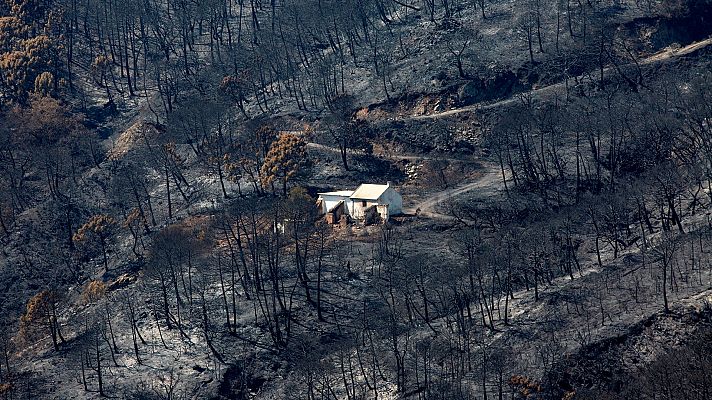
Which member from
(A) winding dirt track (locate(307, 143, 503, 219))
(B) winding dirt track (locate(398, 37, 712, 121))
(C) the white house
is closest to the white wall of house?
(C) the white house

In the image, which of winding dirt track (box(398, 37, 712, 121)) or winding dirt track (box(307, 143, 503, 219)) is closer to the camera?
winding dirt track (box(307, 143, 503, 219))

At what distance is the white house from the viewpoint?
133125 mm

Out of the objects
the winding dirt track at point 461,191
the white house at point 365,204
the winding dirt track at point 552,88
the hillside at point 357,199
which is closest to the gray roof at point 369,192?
the white house at point 365,204

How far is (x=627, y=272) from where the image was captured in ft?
365

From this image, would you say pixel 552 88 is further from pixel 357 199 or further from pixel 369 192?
pixel 357 199

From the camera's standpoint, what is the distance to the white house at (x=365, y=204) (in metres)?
133

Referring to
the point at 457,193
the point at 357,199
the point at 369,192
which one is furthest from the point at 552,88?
the point at 357,199

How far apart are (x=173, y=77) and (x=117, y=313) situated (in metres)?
59.7

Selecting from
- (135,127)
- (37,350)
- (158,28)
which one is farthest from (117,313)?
(158,28)

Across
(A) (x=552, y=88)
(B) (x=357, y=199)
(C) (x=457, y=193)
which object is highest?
(A) (x=552, y=88)

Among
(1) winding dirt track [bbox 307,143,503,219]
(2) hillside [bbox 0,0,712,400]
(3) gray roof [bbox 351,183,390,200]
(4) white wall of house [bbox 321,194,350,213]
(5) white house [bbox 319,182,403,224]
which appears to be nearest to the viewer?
(2) hillside [bbox 0,0,712,400]

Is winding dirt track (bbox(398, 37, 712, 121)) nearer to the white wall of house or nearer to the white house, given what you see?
Result: the white house

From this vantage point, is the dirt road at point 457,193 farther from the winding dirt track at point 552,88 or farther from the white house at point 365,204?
the winding dirt track at point 552,88

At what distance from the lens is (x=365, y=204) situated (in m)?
134
